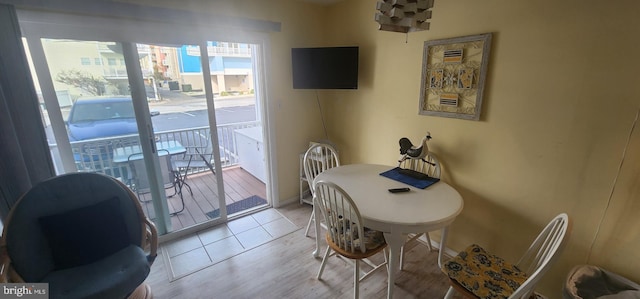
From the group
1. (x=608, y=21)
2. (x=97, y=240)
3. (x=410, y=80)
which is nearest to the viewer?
(x=608, y=21)

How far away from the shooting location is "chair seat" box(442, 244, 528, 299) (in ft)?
4.41

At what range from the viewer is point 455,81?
1.96 metres

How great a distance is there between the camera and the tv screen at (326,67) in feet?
8.58

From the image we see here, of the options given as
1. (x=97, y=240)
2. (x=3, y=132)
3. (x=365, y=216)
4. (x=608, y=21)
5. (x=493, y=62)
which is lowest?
(x=97, y=240)

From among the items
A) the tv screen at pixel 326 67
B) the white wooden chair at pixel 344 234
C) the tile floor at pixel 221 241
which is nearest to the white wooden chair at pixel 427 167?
the white wooden chair at pixel 344 234

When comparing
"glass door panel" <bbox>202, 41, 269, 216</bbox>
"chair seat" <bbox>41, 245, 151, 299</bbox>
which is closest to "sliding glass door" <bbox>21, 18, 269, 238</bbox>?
"glass door panel" <bbox>202, 41, 269, 216</bbox>

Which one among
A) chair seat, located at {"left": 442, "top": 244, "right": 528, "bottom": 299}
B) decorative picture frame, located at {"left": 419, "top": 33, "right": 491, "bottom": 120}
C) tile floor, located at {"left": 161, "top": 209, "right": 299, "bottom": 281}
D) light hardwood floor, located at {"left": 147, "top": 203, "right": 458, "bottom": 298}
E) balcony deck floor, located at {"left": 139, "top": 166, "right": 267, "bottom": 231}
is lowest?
light hardwood floor, located at {"left": 147, "top": 203, "right": 458, "bottom": 298}

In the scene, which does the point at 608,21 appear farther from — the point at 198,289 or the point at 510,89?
the point at 198,289

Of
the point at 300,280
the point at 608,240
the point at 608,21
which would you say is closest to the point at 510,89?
Answer: the point at 608,21

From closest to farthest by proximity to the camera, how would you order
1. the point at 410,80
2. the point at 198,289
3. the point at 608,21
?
the point at 608,21 < the point at 198,289 < the point at 410,80

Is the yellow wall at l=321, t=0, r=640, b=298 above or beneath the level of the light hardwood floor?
above

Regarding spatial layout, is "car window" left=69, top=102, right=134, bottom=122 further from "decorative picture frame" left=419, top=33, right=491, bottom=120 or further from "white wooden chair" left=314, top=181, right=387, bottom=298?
"decorative picture frame" left=419, top=33, right=491, bottom=120

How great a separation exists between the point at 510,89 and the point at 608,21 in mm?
520

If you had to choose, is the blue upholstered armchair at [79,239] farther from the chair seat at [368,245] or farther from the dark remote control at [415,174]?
the dark remote control at [415,174]
